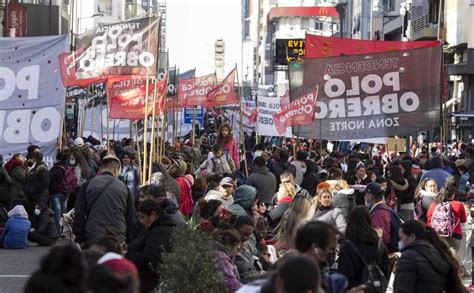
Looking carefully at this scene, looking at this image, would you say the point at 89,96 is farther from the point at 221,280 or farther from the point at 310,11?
the point at 310,11

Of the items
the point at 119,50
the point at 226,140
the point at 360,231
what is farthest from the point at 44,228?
the point at 360,231

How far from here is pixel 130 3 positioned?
183 m

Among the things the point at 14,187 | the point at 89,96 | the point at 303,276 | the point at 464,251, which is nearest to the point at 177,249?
the point at 303,276

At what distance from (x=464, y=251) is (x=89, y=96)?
2374 centimetres

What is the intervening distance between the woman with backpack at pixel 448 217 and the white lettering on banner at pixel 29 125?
19.6 feet

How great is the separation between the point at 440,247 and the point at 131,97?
15.1 metres

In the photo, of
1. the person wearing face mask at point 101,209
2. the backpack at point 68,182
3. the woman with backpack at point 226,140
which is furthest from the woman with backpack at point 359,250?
the woman with backpack at point 226,140

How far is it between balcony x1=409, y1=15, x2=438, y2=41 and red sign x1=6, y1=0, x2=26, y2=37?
1819 centimetres

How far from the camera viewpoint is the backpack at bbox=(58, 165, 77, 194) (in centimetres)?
1961

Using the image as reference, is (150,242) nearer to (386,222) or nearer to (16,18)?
(386,222)

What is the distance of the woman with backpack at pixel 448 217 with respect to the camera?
47.9ft

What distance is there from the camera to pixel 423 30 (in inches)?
2314

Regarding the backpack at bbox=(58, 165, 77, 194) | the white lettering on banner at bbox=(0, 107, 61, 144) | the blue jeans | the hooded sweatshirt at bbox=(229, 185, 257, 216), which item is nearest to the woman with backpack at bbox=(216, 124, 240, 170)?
the backpack at bbox=(58, 165, 77, 194)

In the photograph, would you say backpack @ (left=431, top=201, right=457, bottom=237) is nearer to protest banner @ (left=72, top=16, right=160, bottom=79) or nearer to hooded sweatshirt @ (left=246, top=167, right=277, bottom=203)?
hooded sweatshirt @ (left=246, top=167, right=277, bottom=203)
